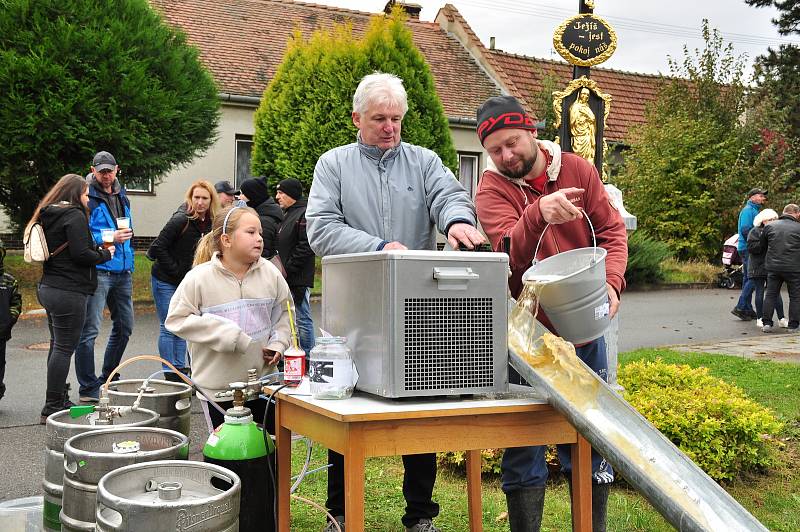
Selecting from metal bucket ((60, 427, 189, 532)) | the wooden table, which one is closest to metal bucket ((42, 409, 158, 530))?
metal bucket ((60, 427, 189, 532))

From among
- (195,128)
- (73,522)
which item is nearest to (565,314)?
(73,522)

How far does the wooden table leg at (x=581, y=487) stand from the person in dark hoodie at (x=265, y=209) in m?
4.80

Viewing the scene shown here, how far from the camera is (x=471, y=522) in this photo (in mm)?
3602

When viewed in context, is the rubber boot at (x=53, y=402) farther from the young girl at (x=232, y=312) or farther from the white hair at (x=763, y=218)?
the white hair at (x=763, y=218)

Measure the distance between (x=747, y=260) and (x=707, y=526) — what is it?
11754 millimetres

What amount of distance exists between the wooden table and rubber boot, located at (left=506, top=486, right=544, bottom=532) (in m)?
0.39

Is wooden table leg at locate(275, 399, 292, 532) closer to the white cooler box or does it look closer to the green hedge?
the white cooler box

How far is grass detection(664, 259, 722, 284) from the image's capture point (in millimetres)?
18375

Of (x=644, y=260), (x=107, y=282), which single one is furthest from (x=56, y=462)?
(x=644, y=260)

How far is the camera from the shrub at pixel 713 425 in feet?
15.7

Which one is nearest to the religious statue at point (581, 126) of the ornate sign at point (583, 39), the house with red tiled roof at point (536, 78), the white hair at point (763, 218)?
the ornate sign at point (583, 39)

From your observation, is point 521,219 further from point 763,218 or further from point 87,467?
point 763,218

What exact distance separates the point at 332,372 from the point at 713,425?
303cm

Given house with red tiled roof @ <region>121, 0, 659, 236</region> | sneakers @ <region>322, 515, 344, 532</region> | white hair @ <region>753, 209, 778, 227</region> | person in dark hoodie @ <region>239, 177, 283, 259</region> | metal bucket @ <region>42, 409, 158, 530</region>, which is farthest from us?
house with red tiled roof @ <region>121, 0, 659, 236</region>
